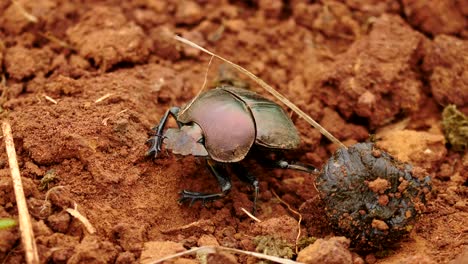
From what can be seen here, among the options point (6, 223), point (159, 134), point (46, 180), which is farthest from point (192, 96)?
point (6, 223)

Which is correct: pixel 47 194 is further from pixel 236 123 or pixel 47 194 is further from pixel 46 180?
pixel 236 123

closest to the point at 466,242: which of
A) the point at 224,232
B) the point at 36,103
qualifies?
the point at 224,232

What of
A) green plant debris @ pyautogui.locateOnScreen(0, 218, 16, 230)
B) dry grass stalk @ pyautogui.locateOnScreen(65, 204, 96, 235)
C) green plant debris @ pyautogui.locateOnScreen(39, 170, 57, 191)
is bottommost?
dry grass stalk @ pyautogui.locateOnScreen(65, 204, 96, 235)

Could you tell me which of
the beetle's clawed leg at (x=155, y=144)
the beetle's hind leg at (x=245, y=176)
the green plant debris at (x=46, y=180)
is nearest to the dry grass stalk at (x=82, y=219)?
the green plant debris at (x=46, y=180)

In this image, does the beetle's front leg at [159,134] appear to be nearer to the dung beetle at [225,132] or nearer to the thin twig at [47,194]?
the dung beetle at [225,132]

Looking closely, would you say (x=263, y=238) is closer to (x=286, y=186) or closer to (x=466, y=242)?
(x=286, y=186)

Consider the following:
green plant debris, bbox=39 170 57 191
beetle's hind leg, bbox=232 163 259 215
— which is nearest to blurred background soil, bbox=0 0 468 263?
green plant debris, bbox=39 170 57 191

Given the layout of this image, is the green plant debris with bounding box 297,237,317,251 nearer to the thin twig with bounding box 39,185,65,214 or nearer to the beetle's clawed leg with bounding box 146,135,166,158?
the beetle's clawed leg with bounding box 146,135,166,158
